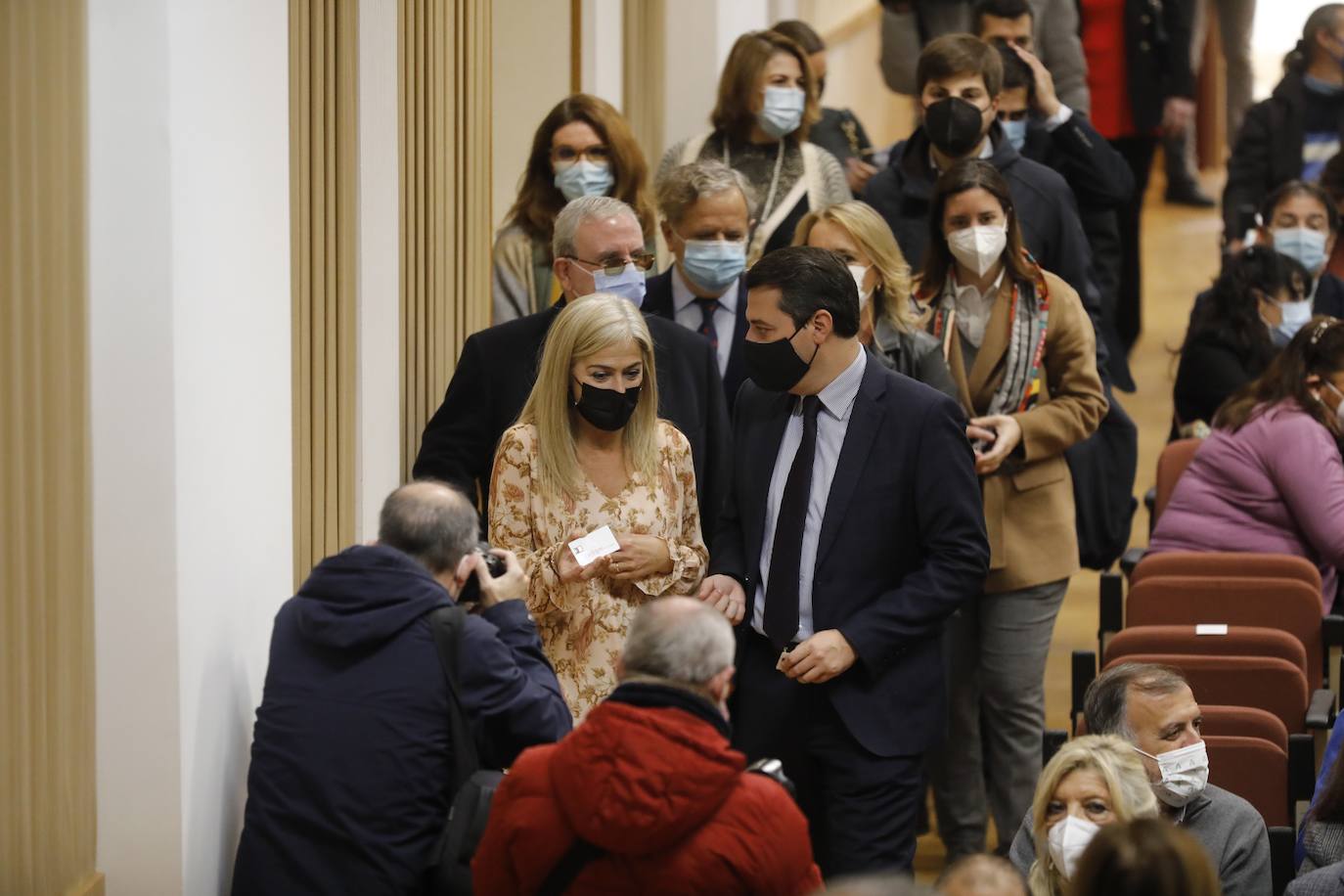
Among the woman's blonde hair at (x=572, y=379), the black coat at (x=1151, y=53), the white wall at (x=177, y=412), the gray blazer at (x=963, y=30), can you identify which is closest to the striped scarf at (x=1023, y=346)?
the woman's blonde hair at (x=572, y=379)

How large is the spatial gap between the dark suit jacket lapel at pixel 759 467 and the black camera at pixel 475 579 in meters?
0.65

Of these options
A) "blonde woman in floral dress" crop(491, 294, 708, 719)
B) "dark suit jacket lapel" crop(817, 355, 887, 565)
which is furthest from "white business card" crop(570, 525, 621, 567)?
"dark suit jacket lapel" crop(817, 355, 887, 565)

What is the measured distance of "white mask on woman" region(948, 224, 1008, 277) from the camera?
549cm

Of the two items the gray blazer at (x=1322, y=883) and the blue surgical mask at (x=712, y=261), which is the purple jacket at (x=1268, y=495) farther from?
the gray blazer at (x=1322, y=883)

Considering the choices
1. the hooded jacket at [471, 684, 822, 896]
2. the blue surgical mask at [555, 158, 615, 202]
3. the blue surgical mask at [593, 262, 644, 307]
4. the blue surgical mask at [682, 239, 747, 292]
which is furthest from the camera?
the blue surgical mask at [555, 158, 615, 202]

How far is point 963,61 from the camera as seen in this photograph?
247 inches

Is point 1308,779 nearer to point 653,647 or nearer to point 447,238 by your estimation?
point 653,647

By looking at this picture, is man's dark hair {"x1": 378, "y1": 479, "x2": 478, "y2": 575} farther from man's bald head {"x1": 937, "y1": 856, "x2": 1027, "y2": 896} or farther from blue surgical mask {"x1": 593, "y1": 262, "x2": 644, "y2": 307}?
blue surgical mask {"x1": 593, "y1": 262, "x2": 644, "y2": 307}

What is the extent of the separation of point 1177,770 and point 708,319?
1874 mm

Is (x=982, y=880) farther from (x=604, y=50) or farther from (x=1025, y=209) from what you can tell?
(x=604, y=50)

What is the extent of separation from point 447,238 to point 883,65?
3.67 m

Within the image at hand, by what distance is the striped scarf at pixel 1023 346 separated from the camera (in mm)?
5504

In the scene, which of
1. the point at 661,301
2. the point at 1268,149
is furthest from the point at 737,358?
the point at 1268,149

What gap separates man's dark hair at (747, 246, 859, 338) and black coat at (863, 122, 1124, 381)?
182cm
